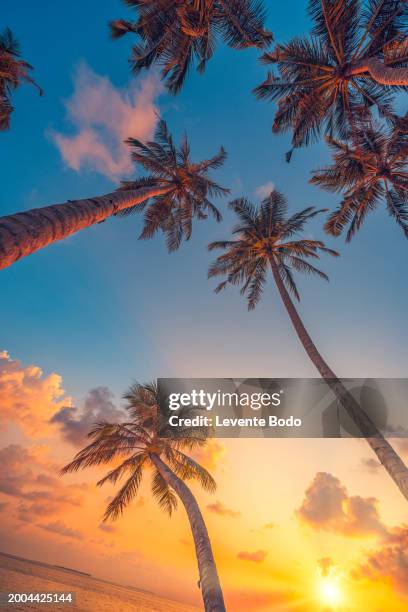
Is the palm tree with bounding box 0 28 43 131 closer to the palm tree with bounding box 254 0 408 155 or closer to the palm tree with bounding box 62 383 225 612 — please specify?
the palm tree with bounding box 254 0 408 155

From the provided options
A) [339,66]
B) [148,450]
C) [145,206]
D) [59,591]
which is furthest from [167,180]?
[59,591]

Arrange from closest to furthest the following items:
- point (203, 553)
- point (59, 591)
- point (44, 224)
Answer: point (44, 224), point (203, 553), point (59, 591)

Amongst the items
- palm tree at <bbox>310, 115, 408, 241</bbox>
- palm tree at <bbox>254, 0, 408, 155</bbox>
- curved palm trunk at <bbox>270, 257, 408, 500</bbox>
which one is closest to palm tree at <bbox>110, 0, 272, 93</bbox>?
palm tree at <bbox>254, 0, 408, 155</bbox>

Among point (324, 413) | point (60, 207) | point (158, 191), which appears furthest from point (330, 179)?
point (60, 207)

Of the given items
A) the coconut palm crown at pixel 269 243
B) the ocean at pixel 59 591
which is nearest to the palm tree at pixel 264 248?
the coconut palm crown at pixel 269 243

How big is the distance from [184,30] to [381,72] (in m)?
4.93

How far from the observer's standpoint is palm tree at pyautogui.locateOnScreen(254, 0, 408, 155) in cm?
827

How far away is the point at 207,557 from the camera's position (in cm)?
1017

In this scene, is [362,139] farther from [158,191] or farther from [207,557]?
[207,557]

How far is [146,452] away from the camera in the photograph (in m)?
15.4

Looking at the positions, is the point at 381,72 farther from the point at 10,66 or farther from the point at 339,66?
the point at 10,66

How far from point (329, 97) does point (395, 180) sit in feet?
12.0

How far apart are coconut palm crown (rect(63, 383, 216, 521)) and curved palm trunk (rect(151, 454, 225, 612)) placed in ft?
5.53

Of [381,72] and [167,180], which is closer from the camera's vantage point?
[381,72]
